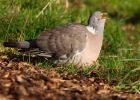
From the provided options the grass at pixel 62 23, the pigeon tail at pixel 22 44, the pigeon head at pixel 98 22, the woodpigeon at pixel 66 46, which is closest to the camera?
the grass at pixel 62 23

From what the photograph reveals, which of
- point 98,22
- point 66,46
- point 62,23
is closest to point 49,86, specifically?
point 66,46

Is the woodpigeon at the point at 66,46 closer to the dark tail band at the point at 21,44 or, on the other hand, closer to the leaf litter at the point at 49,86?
the dark tail band at the point at 21,44

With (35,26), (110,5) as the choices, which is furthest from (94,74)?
(110,5)

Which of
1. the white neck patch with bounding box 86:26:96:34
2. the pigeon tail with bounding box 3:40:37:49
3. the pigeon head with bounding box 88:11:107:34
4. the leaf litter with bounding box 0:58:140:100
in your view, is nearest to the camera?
the leaf litter with bounding box 0:58:140:100

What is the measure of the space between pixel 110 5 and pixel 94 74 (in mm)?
6570

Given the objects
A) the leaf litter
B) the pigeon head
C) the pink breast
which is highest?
the pigeon head

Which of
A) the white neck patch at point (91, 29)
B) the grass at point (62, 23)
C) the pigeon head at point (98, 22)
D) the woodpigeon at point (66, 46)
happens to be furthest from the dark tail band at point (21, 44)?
the pigeon head at point (98, 22)

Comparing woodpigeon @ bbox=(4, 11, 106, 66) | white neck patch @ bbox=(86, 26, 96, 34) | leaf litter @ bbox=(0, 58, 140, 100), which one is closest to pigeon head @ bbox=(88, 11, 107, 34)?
white neck patch @ bbox=(86, 26, 96, 34)

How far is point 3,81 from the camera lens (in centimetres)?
A: 542

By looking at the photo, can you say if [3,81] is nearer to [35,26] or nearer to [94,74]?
[94,74]

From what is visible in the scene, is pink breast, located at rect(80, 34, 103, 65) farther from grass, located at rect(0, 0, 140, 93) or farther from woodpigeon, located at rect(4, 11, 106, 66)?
grass, located at rect(0, 0, 140, 93)

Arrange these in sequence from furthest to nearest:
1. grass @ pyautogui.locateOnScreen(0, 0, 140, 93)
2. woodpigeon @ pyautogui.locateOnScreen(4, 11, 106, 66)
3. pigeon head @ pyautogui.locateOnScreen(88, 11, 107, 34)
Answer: pigeon head @ pyautogui.locateOnScreen(88, 11, 107, 34) → woodpigeon @ pyautogui.locateOnScreen(4, 11, 106, 66) → grass @ pyautogui.locateOnScreen(0, 0, 140, 93)

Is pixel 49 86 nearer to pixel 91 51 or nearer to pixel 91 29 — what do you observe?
pixel 91 51

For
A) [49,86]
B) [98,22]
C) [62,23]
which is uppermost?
[98,22]
